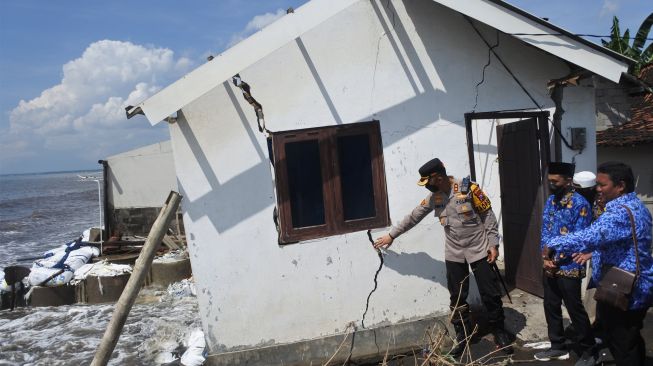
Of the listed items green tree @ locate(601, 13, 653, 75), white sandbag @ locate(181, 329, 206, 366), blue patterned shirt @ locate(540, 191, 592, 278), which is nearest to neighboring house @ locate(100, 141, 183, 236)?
white sandbag @ locate(181, 329, 206, 366)

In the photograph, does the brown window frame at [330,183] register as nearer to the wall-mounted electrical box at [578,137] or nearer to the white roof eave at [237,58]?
the white roof eave at [237,58]

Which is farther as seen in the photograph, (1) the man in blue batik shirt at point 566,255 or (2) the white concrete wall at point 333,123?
(2) the white concrete wall at point 333,123

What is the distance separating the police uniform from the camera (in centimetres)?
449

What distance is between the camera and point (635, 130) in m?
10.4

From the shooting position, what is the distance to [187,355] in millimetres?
5316

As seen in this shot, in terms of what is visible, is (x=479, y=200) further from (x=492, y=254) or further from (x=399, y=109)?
(x=399, y=109)

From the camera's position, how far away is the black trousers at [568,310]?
4.10 meters

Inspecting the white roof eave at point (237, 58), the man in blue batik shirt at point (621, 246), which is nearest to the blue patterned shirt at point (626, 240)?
the man in blue batik shirt at point (621, 246)

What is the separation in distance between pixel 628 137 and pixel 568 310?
7497 mm

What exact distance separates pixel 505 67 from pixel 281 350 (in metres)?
4.11

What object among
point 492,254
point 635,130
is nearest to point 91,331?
point 492,254

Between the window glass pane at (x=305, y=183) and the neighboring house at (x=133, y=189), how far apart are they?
10.2 m

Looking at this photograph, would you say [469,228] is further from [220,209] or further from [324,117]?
[220,209]

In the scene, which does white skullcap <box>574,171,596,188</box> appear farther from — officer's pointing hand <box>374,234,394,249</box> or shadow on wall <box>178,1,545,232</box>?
officer's pointing hand <box>374,234,394,249</box>
